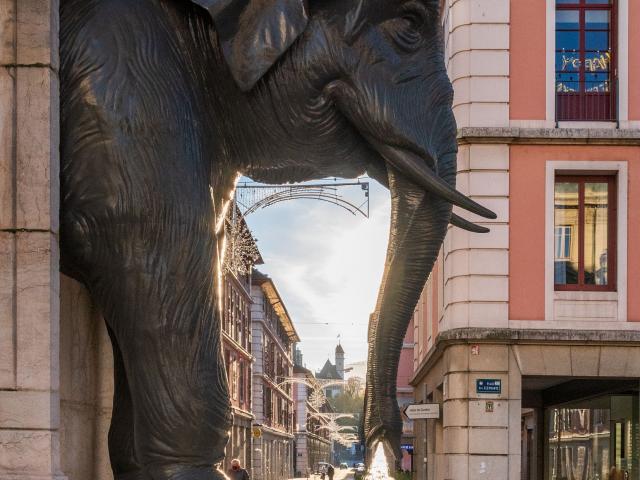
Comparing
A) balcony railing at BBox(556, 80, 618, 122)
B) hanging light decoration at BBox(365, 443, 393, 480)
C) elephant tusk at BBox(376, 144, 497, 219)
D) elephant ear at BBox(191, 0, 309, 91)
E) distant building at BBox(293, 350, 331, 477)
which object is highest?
balcony railing at BBox(556, 80, 618, 122)

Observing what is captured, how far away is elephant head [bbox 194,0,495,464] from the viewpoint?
76.0 inches

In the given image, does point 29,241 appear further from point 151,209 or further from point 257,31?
point 257,31

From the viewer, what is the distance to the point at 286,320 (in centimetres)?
7256

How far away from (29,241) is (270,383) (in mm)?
57118

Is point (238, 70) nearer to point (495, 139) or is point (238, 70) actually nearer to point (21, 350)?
point (21, 350)

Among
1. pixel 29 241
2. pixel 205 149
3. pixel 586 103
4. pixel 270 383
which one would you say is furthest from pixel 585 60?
pixel 270 383

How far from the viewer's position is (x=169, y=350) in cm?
193

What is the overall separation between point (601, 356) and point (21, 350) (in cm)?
1513

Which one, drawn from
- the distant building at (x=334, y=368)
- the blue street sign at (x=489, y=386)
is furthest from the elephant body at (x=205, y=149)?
the distant building at (x=334, y=368)

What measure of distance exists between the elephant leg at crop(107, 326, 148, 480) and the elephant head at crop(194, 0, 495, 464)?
0.53 metres

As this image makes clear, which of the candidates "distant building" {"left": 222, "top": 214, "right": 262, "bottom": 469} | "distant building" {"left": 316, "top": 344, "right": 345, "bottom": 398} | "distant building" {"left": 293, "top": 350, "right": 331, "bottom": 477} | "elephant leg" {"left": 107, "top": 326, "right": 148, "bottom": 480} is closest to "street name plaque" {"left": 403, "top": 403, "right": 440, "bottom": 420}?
"elephant leg" {"left": 107, "top": 326, "right": 148, "bottom": 480}

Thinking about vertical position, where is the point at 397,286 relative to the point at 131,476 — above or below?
above

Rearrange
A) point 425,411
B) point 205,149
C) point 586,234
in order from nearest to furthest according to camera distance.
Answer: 1. point 205,149
2. point 586,234
3. point 425,411

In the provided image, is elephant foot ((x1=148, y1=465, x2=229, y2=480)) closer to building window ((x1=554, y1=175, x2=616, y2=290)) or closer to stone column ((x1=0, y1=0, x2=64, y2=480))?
stone column ((x1=0, y1=0, x2=64, y2=480))
